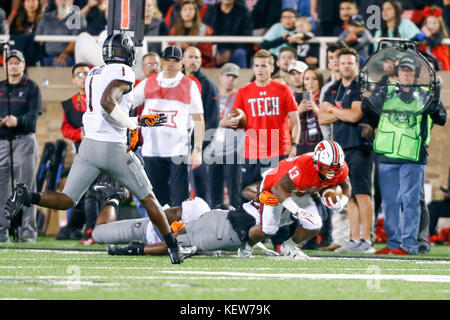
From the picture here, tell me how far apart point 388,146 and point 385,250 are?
1071 millimetres

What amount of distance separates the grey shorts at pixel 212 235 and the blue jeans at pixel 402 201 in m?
2.09

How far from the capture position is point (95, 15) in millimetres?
15195

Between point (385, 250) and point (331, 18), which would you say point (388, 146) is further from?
point (331, 18)

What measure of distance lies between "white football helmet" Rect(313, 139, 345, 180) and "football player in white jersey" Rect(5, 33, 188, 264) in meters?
1.44

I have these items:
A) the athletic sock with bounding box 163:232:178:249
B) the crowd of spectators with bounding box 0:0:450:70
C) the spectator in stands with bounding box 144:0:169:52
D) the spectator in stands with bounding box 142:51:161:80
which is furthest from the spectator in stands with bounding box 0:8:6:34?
the athletic sock with bounding box 163:232:178:249

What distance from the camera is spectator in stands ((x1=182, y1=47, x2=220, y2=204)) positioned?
Answer: 12.0 metres

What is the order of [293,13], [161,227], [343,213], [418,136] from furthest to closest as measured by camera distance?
[293,13] < [343,213] < [418,136] < [161,227]

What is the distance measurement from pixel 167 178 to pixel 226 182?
140 cm

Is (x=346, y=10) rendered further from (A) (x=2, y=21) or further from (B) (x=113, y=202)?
(B) (x=113, y=202)

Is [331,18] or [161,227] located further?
[331,18]

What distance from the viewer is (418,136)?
10.9 m

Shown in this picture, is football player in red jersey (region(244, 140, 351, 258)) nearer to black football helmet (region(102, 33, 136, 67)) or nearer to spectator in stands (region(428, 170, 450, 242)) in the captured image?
black football helmet (region(102, 33, 136, 67))

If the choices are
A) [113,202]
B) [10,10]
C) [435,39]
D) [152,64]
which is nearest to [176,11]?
[10,10]

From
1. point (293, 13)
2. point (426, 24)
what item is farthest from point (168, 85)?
point (426, 24)
